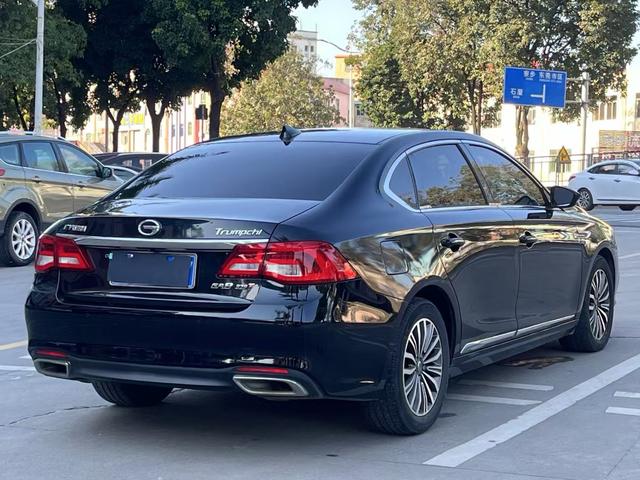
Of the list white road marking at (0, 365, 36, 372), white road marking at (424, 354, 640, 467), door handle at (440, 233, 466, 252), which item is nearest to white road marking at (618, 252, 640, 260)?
white road marking at (424, 354, 640, 467)

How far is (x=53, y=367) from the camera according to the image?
5590mm

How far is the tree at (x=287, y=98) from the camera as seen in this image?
227ft

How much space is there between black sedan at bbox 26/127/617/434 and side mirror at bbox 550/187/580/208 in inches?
38.8

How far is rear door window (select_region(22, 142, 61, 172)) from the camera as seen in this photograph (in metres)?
14.8

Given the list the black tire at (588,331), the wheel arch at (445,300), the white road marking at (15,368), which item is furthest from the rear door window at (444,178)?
the white road marking at (15,368)

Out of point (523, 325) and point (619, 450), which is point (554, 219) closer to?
point (523, 325)

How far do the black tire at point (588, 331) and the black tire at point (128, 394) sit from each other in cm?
315

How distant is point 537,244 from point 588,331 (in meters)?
1.33

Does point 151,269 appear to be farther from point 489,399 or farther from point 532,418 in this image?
point 489,399

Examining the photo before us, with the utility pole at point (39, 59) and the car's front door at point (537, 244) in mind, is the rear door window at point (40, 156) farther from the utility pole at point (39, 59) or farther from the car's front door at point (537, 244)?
the utility pole at point (39, 59)

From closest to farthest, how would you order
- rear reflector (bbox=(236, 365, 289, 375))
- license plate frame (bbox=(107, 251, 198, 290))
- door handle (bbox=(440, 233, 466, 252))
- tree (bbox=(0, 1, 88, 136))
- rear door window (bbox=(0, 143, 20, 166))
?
rear reflector (bbox=(236, 365, 289, 375)) < license plate frame (bbox=(107, 251, 198, 290)) < door handle (bbox=(440, 233, 466, 252)) < rear door window (bbox=(0, 143, 20, 166)) < tree (bbox=(0, 1, 88, 136))

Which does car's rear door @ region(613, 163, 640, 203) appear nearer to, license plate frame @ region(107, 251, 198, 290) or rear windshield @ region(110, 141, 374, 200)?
rear windshield @ region(110, 141, 374, 200)

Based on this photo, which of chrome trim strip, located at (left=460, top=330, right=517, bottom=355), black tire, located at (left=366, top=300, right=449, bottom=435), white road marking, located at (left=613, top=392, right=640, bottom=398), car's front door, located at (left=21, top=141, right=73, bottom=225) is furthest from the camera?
car's front door, located at (left=21, top=141, right=73, bottom=225)

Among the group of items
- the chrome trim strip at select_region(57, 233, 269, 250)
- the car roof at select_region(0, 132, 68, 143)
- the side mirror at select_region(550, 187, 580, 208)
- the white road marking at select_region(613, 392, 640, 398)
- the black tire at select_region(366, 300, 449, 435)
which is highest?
the car roof at select_region(0, 132, 68, 143)
